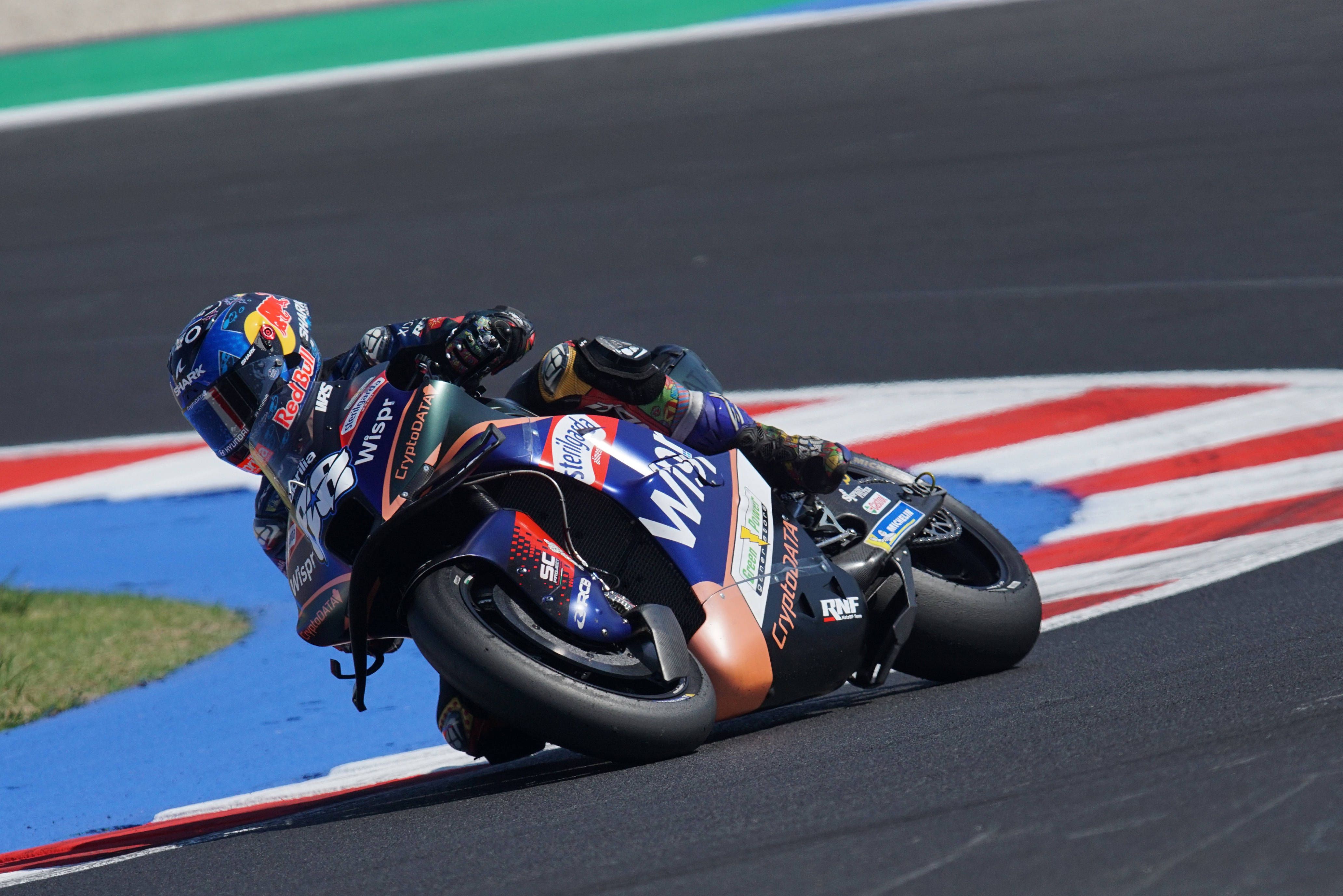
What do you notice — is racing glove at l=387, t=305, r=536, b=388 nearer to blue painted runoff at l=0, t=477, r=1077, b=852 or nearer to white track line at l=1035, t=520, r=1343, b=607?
blue painted runoff at l=0, t=477, r=1077, b=852

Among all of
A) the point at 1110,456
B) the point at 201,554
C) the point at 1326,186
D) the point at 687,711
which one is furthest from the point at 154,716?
the point at 1326,186

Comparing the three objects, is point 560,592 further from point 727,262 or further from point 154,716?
point 727,262

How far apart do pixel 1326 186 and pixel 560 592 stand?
7.97 metres

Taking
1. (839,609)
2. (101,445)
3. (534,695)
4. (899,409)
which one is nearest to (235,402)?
(534,695)

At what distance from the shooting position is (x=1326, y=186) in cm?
1010

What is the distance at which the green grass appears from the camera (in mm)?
5859

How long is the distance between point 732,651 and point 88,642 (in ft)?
11.2

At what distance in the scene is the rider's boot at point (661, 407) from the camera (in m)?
4.23

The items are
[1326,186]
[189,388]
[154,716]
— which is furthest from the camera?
[1326,186]

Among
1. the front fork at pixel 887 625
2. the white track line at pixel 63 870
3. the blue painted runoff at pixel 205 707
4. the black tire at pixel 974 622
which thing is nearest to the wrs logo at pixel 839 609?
the front fork at pixel 887 625

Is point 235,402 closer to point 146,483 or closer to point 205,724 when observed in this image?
point 205,724

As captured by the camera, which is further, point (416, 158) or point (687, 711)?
point (416, 158)

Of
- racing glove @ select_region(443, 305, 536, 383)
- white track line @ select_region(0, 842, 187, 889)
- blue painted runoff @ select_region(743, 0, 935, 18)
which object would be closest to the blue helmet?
racing glove @ select_region(443, 305, 536, 383)

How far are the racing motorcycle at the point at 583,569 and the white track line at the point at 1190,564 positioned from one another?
1.26 metres
